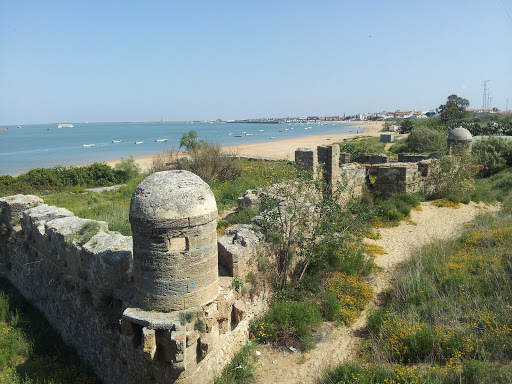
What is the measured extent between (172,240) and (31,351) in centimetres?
415

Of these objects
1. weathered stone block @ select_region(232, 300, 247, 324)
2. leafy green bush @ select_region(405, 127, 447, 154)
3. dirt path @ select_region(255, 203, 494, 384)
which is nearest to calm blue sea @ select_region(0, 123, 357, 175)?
leafy green bush @ select_region(405, 127, 447, 154)

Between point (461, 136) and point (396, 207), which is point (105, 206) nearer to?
point (396, 207)

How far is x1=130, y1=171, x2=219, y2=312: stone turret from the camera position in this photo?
160 inches

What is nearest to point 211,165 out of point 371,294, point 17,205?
point 17,205

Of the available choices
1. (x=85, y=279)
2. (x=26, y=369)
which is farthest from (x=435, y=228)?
(x=26, y=369)

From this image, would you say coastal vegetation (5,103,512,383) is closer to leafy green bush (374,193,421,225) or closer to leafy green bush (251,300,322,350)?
leafy green bush (251,300,322,350)

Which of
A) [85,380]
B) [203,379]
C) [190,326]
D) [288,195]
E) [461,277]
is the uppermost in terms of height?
[288,195]

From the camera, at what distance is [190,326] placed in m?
4.19

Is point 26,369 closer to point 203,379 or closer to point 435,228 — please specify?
point 203,379

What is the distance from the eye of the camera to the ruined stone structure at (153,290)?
4094 millimetres

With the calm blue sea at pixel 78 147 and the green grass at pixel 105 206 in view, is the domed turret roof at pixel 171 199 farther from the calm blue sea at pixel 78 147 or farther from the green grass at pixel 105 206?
the calm blue sea at pixel 78 147

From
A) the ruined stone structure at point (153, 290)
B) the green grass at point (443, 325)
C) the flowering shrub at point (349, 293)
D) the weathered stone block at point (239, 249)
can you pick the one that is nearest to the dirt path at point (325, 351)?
the flowering shrub at point (349, 293)

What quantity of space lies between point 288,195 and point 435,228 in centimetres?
601

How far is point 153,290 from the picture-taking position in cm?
423
